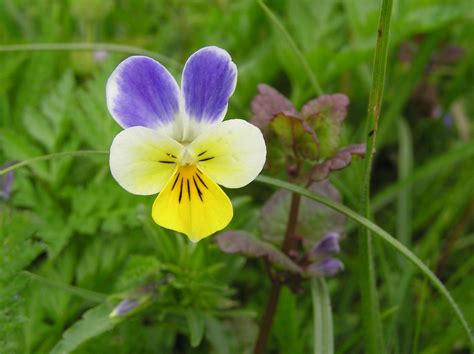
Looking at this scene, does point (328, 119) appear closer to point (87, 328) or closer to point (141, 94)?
point (141, 94)

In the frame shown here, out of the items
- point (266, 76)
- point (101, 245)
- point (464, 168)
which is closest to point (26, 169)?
point (101, 245)

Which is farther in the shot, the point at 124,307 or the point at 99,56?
the point at 99,56

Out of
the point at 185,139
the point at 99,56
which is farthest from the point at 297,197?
the point at 99,56

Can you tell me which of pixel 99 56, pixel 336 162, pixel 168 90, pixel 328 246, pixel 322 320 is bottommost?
pixel 322 320

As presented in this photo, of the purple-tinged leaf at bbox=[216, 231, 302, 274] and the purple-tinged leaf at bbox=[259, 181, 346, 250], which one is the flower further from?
the purple-tinged leaf at bbox=[259, 181, 346, 250]

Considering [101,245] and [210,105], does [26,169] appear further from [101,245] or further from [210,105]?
[210,105]

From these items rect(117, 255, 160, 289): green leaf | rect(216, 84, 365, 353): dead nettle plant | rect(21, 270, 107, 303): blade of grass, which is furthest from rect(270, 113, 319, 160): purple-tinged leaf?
rect(21, 270, 107, 303): blade of grass

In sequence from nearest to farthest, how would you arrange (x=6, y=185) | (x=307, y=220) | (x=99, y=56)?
1. (x=307, y=220)
2. (x=6, y=185)
3. (x=99, y=56)
